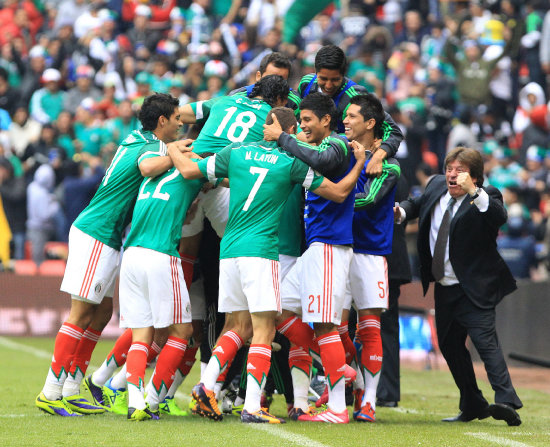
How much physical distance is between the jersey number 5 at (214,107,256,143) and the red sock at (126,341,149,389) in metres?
1.78

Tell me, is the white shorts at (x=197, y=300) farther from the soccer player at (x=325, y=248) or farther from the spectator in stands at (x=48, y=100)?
the spectator in stands at (x=48, y=100)

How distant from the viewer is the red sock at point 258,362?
7355mm

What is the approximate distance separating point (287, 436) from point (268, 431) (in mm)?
249

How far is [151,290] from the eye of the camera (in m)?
7.47

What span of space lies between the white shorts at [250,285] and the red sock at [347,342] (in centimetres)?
103

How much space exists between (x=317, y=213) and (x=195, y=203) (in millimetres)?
1083

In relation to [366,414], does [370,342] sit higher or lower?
higher

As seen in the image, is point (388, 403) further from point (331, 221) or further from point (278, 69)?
point (278, 69)

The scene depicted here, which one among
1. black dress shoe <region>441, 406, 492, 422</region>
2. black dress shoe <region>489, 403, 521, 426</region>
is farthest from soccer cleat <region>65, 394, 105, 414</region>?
black dress shoe <region>489, 403, 521, 426</region>

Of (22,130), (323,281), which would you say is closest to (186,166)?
(323,281)

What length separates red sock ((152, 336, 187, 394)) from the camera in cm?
762

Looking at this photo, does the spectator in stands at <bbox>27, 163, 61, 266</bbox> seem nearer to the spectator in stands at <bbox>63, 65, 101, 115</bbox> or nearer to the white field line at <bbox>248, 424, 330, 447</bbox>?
the spectator in stands at <bbox>63, 65, 101, 115</bbox>

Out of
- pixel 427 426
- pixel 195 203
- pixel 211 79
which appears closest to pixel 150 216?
pixel 195 203

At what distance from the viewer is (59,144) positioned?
738 inches
